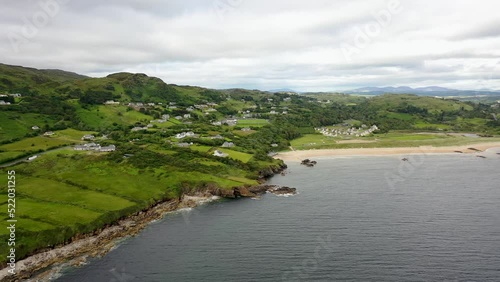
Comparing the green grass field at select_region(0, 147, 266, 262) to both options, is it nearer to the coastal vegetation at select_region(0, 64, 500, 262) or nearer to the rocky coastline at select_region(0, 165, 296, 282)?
the coastal vegetation at select_region(0, 64, 500, 262)

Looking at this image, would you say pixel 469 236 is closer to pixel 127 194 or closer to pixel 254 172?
pixel 254 172

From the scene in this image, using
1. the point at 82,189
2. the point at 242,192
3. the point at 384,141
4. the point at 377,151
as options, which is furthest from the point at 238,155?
the point at 384,141

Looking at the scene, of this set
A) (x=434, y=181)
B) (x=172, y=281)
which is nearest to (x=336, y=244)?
(x=172, y=281)

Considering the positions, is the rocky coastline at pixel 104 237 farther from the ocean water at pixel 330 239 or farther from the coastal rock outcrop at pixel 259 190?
the ocean water at pixel 330 239

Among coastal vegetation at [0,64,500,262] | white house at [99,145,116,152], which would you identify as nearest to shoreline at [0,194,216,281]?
coastal vegetation at [0,64,500,262]

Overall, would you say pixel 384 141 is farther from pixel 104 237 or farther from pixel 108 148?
pixel 104 237

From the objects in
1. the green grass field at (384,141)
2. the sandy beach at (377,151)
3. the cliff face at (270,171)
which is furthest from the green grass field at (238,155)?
the green grass field at (384,141)
